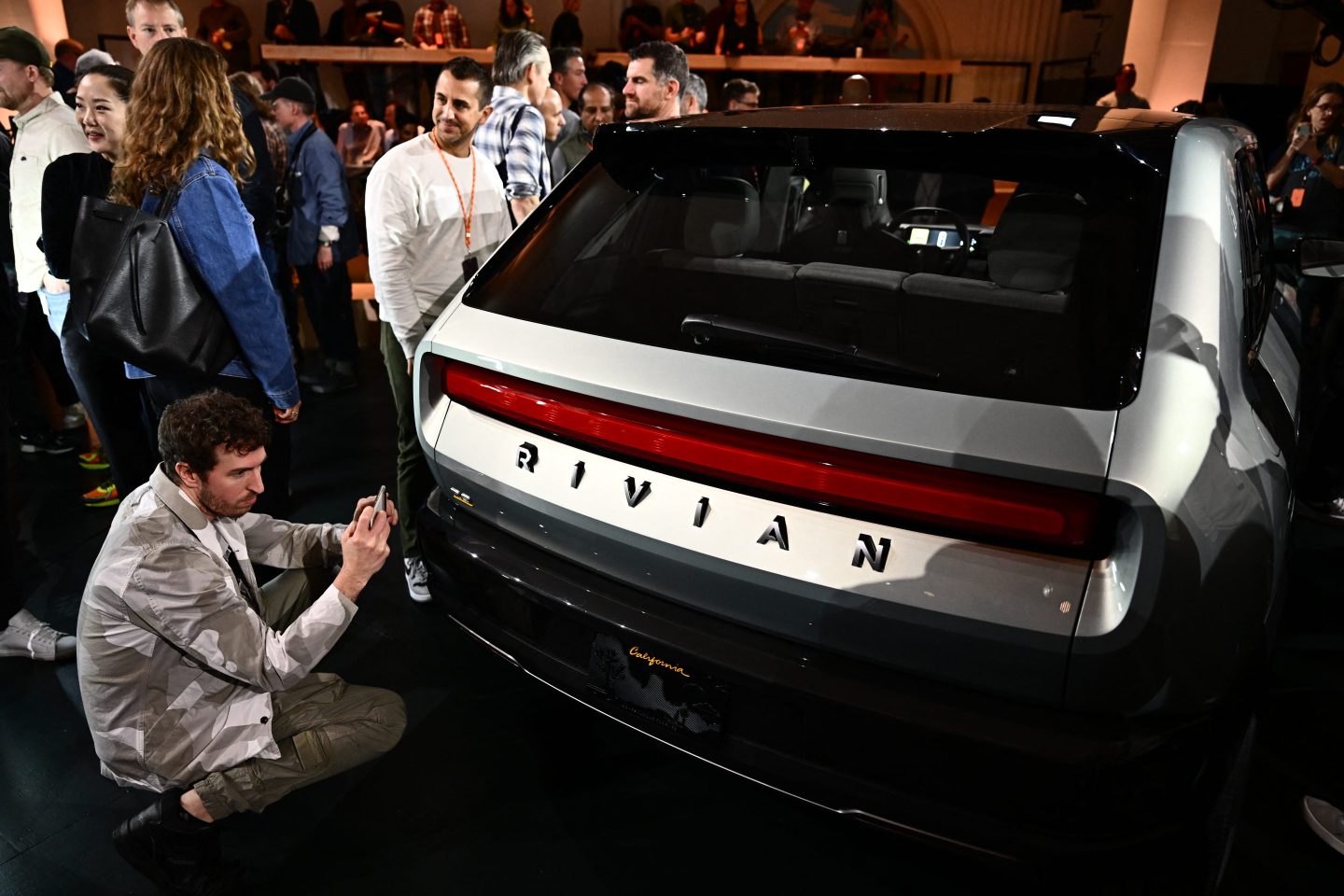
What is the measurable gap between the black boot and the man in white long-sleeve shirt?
1022mm

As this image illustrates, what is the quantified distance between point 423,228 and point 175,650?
1.49 m

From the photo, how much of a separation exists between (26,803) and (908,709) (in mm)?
2007

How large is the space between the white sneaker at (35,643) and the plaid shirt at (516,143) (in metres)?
2.05

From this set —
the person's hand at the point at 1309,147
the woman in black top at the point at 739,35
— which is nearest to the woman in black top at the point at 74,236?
the person's hand at the point at 1309,147

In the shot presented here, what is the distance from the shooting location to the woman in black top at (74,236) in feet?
8.43

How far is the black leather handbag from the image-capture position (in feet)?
7.47

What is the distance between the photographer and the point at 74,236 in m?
2.48

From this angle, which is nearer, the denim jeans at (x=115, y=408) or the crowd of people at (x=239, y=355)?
the crowd of people at (x=239, y=355)

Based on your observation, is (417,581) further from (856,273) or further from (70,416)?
(70,416)

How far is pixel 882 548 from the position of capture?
1389 millimetres

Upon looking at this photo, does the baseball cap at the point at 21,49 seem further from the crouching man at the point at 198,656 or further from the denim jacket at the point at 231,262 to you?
the crouching man at the point at 198,656

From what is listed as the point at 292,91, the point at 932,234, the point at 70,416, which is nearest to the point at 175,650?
the point at 70,416

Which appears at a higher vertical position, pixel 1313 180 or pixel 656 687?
pixel 1313 180

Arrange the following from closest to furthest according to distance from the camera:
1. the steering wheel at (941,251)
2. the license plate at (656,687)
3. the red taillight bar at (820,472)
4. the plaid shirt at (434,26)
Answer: the red taillight bar at (820,472)
the license plate at (656,687)
the steering wheel at (941,251)
the plaid shirt at (434,26)
